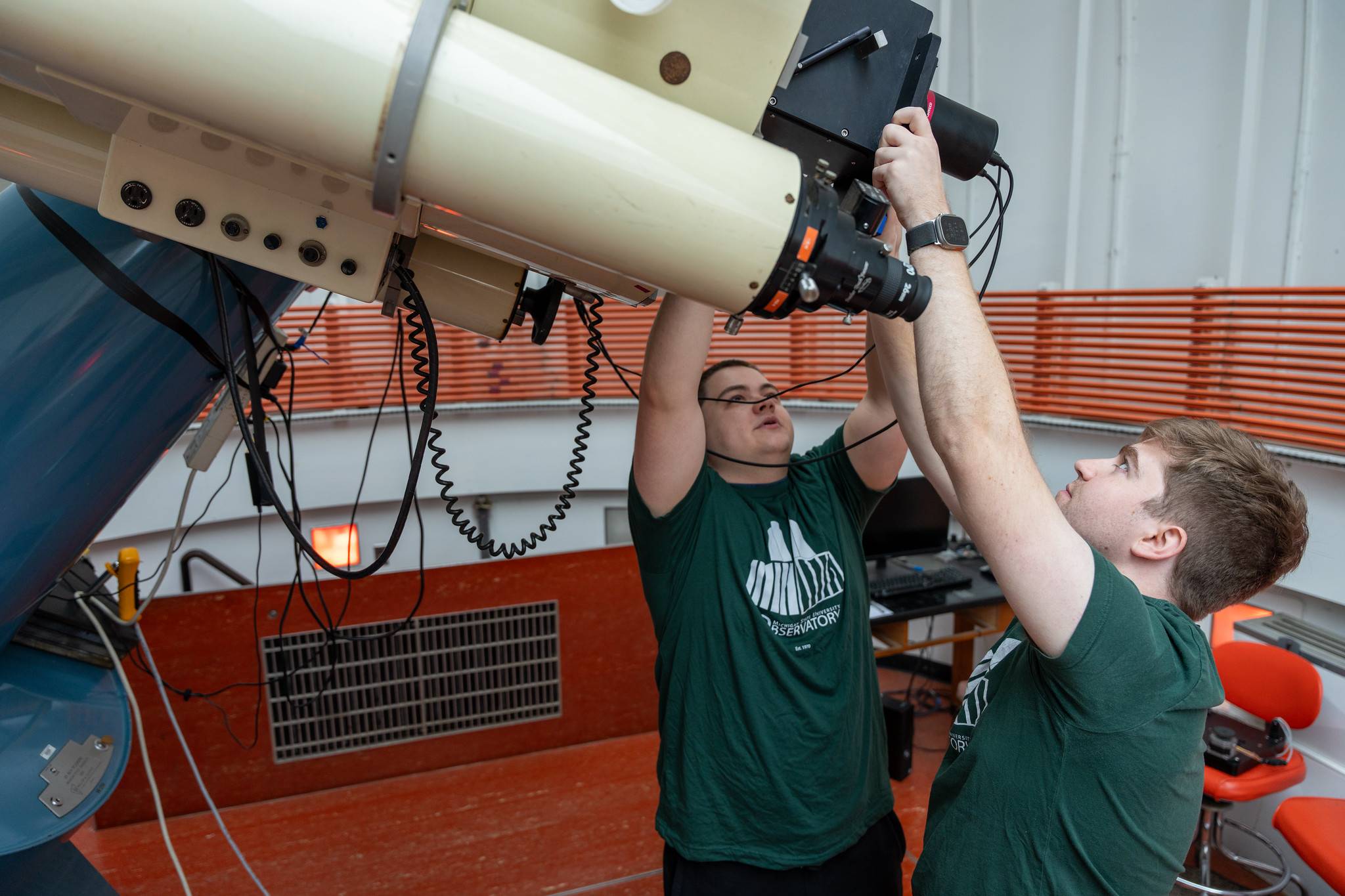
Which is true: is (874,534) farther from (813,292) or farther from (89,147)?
(89,147)

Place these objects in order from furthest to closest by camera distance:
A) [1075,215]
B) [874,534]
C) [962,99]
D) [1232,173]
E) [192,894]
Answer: [962,99] < [1075,215] < [874,534] < [1232,173] < [192,894]

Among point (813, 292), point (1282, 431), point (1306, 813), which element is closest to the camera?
point (813, 292)

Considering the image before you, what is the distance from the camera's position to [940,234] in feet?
2.96

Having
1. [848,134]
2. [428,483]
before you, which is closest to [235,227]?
[848,134]

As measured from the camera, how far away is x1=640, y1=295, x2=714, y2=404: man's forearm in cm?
123

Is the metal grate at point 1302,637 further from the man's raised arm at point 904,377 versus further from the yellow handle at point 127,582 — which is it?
the yellow handle at point 127,582

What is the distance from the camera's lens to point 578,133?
0.65 metres

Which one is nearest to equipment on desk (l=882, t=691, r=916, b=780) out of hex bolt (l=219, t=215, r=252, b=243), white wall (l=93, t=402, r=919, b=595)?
white wall (l=93, t=402, r=919, b=595)

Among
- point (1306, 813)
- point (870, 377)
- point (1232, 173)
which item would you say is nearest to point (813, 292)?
point (870, 377)

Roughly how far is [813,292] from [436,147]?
0.34 metres

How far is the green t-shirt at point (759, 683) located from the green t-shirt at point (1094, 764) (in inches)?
13.4

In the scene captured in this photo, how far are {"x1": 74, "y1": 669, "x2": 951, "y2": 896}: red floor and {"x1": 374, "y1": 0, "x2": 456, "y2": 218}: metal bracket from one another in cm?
256

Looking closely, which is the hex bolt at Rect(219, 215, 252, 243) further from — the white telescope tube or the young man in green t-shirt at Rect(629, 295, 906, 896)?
the young man in green t-shirt at Rect(629, 295, 906, 896)

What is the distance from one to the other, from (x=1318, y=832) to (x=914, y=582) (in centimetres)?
166
